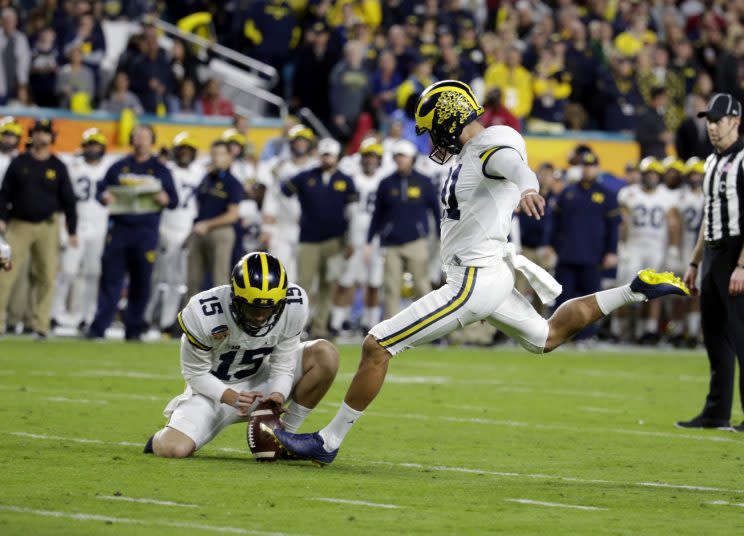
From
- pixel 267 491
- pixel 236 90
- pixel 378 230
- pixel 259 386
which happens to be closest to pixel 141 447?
pixel 259 386

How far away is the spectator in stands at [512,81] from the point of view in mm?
21094

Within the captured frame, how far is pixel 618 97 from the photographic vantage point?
2219 cm

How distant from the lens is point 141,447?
8148 millimetres

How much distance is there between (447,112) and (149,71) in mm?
11964

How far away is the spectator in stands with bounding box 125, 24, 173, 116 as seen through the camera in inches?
749

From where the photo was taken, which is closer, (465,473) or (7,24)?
(465,473)

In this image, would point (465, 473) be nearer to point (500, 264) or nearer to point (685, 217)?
point (500, 264)

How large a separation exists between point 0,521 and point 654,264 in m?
13.9

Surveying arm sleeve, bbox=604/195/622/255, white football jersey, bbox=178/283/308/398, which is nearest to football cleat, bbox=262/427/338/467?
white football jersey, bbox=178/283/308/398

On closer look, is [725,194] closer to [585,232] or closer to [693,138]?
[585,232]

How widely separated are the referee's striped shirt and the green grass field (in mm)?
1185

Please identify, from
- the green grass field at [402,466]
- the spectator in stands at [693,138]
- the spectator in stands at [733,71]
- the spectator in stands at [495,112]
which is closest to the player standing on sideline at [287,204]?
the spectator in stands at [495,112]

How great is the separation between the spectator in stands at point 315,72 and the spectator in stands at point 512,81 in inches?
82.3

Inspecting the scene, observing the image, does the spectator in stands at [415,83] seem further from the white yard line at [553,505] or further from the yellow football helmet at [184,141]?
the white yard line at [553,505]
